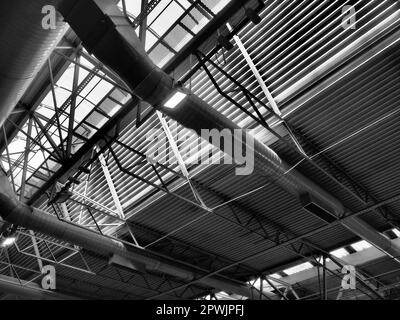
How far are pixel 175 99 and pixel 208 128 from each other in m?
1.87

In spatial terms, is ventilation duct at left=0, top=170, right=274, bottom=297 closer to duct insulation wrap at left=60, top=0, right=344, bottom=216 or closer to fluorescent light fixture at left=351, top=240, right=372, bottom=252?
fluorescent light fixture at left=351, top=240, right=372, bottom=252

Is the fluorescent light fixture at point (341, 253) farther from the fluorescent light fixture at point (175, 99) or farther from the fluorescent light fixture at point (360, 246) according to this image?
the fluorescent light fixture at point (175, 99)

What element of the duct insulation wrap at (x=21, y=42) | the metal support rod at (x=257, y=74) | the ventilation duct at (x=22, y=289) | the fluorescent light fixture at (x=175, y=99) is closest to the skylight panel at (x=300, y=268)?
the metal support rod at (x=257, y=74)

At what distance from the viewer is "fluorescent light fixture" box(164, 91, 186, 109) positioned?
13102 mm

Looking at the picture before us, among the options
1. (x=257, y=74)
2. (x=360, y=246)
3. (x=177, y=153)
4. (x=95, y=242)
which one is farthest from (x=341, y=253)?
(x=257, y=74)

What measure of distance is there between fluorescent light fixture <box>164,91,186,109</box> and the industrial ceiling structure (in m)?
0.07

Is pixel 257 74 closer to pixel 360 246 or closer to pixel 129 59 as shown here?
pixel 129 59

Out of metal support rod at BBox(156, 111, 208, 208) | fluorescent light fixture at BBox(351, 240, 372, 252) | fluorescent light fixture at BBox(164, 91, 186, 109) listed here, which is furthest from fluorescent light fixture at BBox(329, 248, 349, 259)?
fluorescent light fixture at BBox(164, 91, 186, 109)

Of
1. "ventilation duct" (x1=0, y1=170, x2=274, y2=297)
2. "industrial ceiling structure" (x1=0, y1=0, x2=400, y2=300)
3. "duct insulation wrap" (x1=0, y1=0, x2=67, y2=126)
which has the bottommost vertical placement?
"duct insulation wrap" (x1=0, y1=0, x2=67, y2=126)

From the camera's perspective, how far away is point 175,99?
43.3 feet

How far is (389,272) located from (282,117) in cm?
1594

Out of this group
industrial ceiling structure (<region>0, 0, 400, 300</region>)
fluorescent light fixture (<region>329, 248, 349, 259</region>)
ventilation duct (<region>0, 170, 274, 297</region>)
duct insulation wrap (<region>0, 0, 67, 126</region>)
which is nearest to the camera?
duct insulation wrap (<region>0, 0, 67, 126</region>)

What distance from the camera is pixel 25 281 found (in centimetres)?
2938
